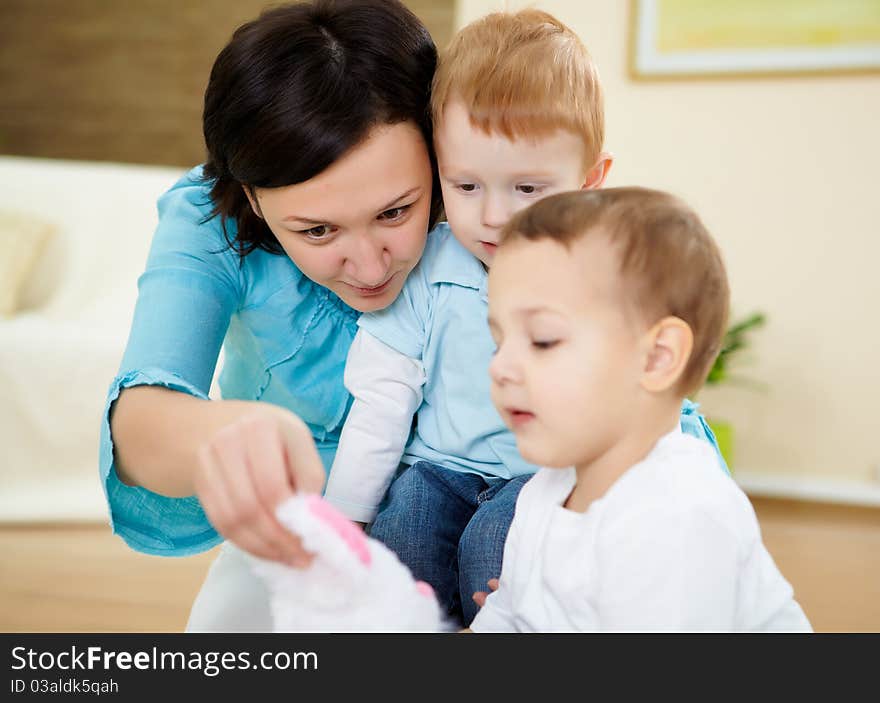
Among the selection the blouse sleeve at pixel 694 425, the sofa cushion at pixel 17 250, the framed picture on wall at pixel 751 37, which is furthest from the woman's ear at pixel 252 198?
the framed picture on wall at pixel 751 37

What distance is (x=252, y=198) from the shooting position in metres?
1.23

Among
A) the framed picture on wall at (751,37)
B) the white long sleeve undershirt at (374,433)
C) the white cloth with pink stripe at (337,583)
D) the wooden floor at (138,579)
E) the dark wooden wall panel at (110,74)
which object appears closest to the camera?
the white cloth with pink stripe at (337,583)

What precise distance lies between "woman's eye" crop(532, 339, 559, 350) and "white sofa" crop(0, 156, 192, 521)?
2338mm

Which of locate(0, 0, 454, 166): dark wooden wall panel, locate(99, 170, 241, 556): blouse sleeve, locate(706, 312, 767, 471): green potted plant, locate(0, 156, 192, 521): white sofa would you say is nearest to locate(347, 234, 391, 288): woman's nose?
locate(99, 170, 241, 556): blouse sleeve

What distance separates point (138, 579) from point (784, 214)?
2.55 meters

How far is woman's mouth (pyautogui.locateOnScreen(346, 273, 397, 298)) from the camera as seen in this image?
4.04 feet

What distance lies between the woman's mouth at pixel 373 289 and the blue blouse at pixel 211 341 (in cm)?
18

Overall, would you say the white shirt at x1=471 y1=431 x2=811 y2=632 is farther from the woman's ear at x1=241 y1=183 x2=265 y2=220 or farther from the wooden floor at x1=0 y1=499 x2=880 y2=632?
the wooden floor at x1=0 y1=499 x2=880 y2=632

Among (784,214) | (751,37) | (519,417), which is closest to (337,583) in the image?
(519,417)

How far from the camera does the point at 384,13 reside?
3.92ft

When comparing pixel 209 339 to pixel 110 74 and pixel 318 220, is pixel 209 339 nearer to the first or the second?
pixel 318 220

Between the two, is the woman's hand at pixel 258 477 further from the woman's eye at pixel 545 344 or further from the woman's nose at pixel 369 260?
the woman's nose at pixel 369 260

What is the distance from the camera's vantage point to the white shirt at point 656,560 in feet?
2.52

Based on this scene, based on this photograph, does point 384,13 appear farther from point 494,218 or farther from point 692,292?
point 692,292
